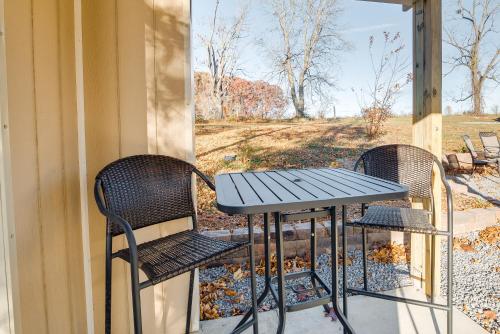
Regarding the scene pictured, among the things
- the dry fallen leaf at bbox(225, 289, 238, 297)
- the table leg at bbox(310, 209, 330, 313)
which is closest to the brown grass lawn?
the dry fallen leaf at bbox(225, 289, 238, 297)

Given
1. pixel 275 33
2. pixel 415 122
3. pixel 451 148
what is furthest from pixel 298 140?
pixel 451 148

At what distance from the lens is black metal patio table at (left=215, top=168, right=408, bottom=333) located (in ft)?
3.98

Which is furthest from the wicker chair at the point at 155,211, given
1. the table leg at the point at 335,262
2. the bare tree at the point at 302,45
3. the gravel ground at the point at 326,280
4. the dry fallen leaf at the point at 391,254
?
the bare tree at the point at 302,45

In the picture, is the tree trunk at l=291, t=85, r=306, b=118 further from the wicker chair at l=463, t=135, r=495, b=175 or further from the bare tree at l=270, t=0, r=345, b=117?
the wicker chair at l=463, t=135, r=495, b=175

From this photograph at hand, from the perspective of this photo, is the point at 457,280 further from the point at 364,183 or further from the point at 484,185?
the point at 484,185

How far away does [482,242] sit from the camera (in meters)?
3.19

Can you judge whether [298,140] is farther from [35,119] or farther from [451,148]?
[35,119]

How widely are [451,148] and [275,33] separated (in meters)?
3.58

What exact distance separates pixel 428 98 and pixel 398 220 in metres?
0.88

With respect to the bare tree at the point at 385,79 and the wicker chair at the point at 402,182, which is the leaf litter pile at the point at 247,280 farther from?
the bare tree at the point at 385,79

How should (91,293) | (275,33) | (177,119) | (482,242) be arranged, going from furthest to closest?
(275,33)
(482,242)
(177,119)
(91,293)

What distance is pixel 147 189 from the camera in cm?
163

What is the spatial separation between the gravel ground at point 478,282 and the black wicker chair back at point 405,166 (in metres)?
0.74

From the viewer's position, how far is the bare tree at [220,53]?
403 cm
